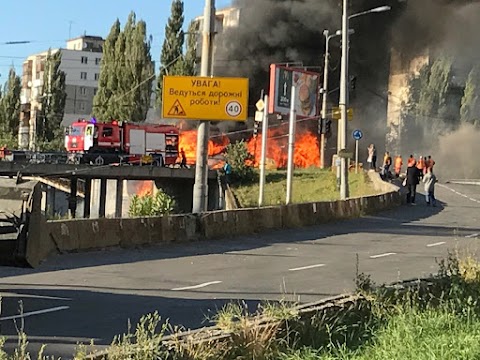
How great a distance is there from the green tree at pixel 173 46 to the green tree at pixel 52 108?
11.4m

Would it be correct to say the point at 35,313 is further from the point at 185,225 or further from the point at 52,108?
the point at 52,108

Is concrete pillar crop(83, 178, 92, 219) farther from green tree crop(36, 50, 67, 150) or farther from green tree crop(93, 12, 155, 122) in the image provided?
green tree crop(36, 50, 67, 150)

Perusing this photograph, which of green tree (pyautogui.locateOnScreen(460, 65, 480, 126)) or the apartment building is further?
the apartment building

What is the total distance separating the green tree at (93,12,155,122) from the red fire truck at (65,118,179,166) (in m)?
14.2

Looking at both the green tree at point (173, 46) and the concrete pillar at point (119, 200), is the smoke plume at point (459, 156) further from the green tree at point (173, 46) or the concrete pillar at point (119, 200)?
the concrete pillar at point (119, 200)

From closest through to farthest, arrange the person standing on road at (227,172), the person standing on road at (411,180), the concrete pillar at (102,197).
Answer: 1. the person standing on road at (411,180)
2. the person standing on road at (227,172)
3. the concrete pillar at (102,197)

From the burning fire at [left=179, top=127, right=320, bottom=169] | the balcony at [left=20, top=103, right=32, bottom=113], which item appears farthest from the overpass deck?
the balcony at [left=20, top=103, right=32, bottom=113]

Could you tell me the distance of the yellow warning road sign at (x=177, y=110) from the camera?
880 inches

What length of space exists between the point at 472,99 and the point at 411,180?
42419 mm

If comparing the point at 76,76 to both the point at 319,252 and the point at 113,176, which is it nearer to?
the point at 113,176

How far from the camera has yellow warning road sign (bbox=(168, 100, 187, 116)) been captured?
22359 millimetres

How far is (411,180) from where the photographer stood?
32000 millimetres

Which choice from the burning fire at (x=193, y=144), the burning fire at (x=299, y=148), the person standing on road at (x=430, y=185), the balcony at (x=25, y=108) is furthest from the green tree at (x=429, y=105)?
the person standing on road at (x=430, y=185)

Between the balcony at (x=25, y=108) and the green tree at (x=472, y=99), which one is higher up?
the green tree at (x=472, y=99)
